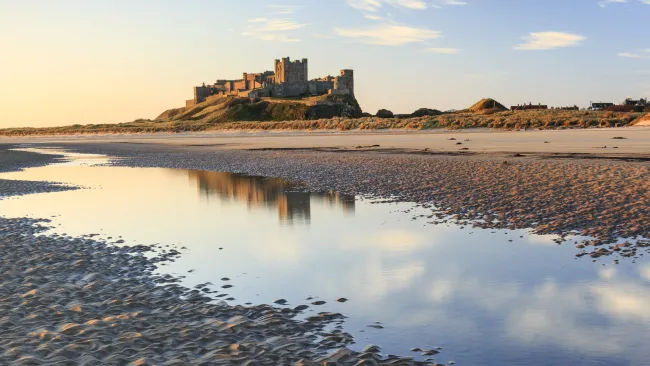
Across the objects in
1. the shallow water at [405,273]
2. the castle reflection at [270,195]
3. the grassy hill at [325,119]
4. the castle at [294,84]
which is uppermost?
the castle at [294,84]

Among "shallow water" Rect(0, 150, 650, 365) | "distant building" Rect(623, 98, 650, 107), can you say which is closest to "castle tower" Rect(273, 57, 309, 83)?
"distant building" Rect(623, 98, 650, 107)

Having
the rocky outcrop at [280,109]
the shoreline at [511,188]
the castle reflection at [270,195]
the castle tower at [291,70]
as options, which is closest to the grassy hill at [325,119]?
the rocky outcrop at [280,109]

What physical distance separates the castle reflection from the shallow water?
0.46ft

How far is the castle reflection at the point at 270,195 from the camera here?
56.3ft

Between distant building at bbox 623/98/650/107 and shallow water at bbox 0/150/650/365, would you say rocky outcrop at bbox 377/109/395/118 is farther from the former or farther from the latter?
shallow water at bbox 0/150/650/365

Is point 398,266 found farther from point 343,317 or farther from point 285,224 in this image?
point 285,224

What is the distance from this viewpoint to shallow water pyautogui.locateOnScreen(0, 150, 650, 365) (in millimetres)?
6957

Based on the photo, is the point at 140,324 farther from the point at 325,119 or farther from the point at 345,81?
the point at 345,81

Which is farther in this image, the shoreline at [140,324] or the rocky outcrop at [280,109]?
the rocky outcrop at [280,109]

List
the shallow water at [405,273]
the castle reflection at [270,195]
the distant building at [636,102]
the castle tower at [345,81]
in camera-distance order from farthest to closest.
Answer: the castle tower at [345,81]
the distant building at [636,102]
the castle reflection at [270,195]
the shallow water at [405,273]

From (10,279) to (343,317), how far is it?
17.7 ft

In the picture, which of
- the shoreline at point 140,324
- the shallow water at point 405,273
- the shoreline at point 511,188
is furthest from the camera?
the shoreline at point 511,188

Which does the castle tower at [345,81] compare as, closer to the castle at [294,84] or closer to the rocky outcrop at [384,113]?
the castle at [294,84]

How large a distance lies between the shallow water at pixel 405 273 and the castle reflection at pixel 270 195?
0.14 m
